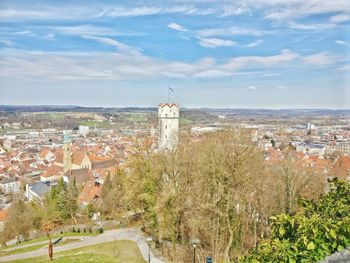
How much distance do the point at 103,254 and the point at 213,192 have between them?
18.0ft

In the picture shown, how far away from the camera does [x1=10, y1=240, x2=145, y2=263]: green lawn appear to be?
43.5 feet

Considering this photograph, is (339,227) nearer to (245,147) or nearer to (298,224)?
(298,224)

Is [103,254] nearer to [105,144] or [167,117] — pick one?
[167,117]

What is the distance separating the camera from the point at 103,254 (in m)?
14.2

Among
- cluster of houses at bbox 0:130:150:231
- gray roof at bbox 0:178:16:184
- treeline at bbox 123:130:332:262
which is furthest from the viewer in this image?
gray roof at bbox 0:178:16:184

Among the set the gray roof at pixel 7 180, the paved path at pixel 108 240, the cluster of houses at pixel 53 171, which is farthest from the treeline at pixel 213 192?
the gray roof at pixel 7 180

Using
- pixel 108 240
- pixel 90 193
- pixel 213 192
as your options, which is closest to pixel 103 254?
pixel 108 240

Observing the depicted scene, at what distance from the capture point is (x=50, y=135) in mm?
Answer: 120688

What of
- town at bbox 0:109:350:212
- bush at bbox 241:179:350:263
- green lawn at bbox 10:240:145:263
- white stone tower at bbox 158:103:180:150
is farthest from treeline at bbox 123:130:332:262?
white stone tower at bbox 158:103:180:150

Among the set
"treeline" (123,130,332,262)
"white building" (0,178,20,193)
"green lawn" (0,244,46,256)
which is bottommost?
"white building" (0,178,20,193)

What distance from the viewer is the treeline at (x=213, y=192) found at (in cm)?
1139

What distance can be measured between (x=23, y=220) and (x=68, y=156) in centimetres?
3062

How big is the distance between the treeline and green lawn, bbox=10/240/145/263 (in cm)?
122

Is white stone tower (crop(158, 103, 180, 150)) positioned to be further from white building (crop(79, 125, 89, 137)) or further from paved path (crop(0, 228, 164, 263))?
white building (crop(79, 125, 89, 137))
